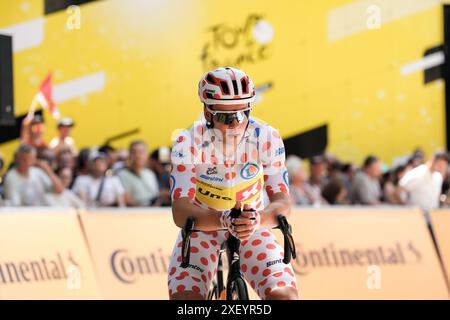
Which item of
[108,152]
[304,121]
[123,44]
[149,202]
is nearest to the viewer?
[149,202]

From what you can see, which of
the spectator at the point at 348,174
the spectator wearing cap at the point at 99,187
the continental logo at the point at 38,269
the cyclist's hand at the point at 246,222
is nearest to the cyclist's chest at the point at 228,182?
the cyclist's hand at the point at 246,222

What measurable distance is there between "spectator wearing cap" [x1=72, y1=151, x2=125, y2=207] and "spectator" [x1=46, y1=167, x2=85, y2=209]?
0.43 ft

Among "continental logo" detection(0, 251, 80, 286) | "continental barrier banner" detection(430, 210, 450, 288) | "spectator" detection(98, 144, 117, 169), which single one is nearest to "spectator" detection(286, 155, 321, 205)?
"continental barrier banner" detection(430, 210, 450, 288)

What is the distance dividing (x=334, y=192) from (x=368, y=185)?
4.13 feet

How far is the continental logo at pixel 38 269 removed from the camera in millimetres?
9734

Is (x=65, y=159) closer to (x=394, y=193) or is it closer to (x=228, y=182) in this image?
(x=394, y=193)

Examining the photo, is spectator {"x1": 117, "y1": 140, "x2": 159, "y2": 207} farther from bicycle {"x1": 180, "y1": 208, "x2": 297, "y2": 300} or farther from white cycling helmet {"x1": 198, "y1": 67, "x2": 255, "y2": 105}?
white cycling helmet {"x1": 198, "y1": 67, "x2": 255, "y2": 105}

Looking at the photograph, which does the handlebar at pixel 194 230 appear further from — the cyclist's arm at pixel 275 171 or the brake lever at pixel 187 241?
the cyclist's arm at pixel 275 171

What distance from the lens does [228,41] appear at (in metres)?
16.1

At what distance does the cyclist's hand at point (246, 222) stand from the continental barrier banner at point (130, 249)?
15.8 ft

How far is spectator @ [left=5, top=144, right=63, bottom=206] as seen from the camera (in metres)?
11.5

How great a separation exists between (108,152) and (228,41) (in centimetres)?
290
